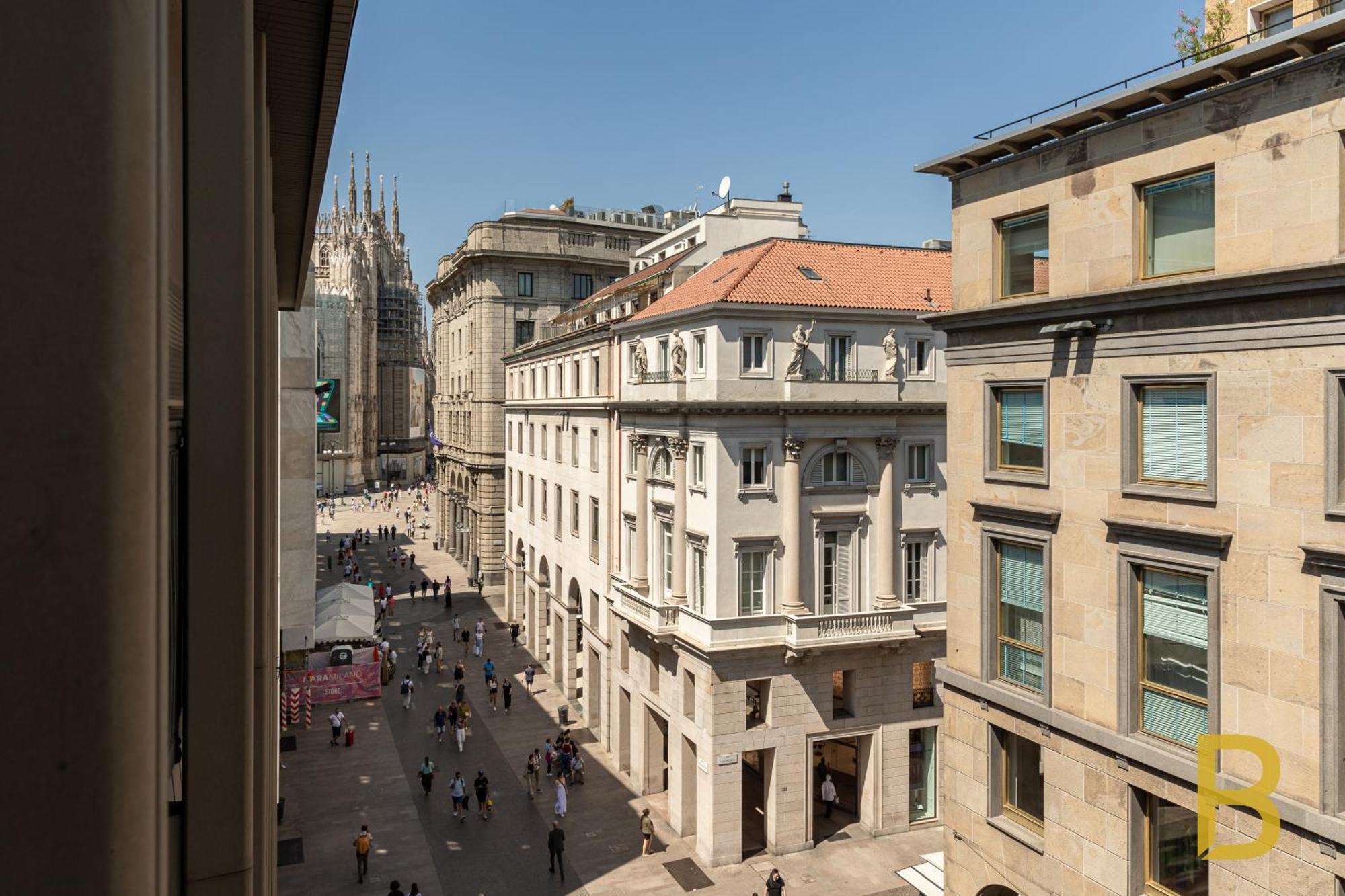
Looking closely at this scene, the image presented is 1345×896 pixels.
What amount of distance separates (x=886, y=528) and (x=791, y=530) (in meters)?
3.56

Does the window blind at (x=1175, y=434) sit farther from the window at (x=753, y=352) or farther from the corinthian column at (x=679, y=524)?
the corinthian column at (x=679, y=524)

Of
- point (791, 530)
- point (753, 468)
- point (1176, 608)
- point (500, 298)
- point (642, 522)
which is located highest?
point (500, 298)

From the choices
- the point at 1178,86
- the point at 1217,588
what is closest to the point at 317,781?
the point at 1217,588

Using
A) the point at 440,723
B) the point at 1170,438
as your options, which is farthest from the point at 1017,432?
the point at 440,723

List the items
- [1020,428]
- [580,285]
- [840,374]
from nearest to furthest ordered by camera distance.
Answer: [1020,428]
[840,374]
[580,285]

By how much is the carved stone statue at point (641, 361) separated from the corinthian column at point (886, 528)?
351 inches

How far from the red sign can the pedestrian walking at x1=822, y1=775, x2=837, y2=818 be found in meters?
20.9

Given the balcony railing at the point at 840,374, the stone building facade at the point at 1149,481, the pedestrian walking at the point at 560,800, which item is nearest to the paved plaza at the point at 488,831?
the pedestrian walking at the point at 560,800

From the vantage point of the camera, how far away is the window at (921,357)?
103 ft

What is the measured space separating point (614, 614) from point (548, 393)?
17.1 m

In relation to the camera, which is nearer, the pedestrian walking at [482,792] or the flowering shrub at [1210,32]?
the flowering shrub at [1210,32]

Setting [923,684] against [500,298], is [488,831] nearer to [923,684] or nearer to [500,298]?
[923,684]

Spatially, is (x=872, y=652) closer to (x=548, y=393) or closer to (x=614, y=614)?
(x=614, y=614)

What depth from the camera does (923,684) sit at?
3078 cm
